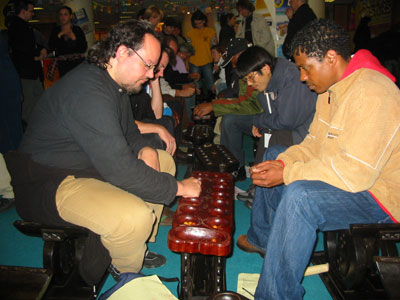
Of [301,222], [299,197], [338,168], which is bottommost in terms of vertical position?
[301,222]

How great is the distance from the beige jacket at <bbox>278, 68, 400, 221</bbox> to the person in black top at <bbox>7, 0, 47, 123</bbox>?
325 cm

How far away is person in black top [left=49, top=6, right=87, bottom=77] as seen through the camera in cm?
429

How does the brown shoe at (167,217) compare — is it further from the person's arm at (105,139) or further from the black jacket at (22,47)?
the black jacket at (22,47)

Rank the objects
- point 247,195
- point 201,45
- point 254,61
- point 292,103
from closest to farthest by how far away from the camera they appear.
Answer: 1. point 292,103
2. point 254,61
3. point 247,195
4. point 201,45

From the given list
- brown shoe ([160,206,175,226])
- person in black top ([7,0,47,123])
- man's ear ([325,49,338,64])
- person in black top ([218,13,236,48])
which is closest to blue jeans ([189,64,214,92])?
person in black top ([218,13,236,48])

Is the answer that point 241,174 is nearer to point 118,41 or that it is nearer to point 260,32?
point 118,41

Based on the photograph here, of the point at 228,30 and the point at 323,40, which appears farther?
the point at 228,30

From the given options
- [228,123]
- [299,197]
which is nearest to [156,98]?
[228,123]

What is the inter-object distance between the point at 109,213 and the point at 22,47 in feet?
10.0

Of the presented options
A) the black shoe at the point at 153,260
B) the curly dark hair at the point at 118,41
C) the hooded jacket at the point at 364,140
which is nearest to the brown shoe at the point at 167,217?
the black shoe at the point at 153,260

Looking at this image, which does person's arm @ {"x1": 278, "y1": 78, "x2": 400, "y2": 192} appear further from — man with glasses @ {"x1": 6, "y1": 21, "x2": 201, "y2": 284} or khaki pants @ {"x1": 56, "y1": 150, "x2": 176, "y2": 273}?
khaki pants @ {"x1": 56, "y1": 150, "x2": 176, "y2": 273}

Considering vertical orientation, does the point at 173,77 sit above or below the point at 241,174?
above

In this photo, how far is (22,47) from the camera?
3393mm

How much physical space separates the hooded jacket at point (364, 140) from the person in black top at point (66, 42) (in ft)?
13.2
